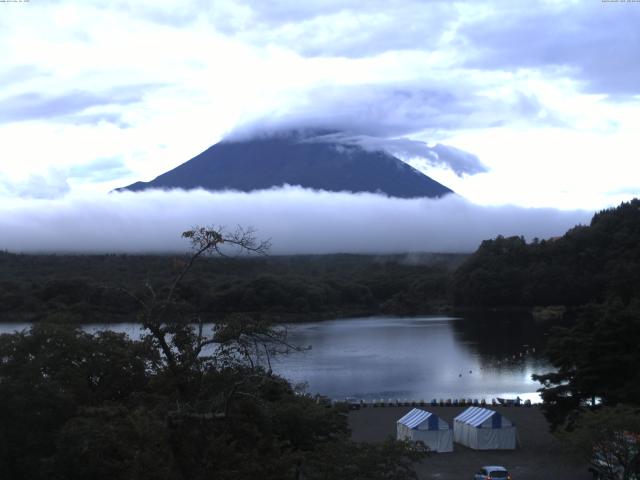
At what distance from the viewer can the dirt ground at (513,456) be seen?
43.5 feet

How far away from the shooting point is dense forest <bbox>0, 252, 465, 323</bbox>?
46.7 meters

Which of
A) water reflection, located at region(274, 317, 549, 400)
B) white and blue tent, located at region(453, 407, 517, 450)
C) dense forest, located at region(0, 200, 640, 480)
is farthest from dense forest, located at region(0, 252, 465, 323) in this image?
dense forest, located at region(0, 200, 640, 480)

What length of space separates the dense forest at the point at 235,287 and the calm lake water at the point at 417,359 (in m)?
4.48

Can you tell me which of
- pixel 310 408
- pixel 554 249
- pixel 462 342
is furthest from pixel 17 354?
pixel 554 249

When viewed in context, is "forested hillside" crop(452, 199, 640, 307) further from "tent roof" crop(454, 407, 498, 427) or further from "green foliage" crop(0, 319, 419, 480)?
"green foliage" crop(0, 319, 419, 480)

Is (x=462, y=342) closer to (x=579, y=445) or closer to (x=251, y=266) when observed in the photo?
(x=579, y=445)

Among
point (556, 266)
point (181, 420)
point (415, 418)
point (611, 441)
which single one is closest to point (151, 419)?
point (181, 420)

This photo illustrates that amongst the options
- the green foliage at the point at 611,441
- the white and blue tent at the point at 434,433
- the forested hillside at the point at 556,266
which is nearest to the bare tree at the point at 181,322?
the green foliage at the point at 611,441

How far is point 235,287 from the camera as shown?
52.1 m

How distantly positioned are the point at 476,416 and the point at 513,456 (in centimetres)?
124

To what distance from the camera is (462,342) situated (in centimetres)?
3812

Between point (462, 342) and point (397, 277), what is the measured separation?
27.7m

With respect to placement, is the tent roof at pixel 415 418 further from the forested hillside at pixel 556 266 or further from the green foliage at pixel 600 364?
the forested hillside at pixel 556 266

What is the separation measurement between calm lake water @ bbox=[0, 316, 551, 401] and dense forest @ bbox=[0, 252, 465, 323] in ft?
14.7
